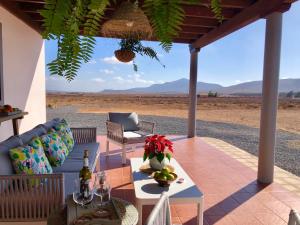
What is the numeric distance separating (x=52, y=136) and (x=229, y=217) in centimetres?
213

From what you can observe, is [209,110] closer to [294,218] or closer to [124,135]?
[124,135]

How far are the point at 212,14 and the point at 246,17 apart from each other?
507mm

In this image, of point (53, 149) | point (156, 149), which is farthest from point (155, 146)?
point (53, 149)

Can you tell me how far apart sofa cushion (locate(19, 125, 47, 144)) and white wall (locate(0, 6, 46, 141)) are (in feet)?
3.48

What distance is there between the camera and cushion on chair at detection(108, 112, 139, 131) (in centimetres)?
521

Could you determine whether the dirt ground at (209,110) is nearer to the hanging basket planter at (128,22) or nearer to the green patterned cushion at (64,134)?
the green patterned cushion at (64,134)

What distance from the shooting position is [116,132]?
4531mm

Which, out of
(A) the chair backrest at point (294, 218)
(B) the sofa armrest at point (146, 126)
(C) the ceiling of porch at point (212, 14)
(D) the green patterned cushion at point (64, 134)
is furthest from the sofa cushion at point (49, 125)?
(A) the chair backrest at point (294, 218)

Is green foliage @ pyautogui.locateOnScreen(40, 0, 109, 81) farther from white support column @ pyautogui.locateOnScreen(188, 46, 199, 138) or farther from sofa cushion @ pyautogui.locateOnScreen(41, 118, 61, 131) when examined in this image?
white support column @ pyautogui.locateOnScreen(188, 46, 199, 138)

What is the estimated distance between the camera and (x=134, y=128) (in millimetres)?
5293

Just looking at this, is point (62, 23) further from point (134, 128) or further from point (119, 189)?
point (134, 128)

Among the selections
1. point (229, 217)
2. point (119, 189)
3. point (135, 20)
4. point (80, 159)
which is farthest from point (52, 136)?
point (229, 217)

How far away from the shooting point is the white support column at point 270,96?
3.44m

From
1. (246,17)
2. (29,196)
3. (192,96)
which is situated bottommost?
(29,196)
